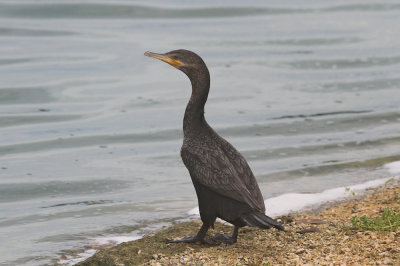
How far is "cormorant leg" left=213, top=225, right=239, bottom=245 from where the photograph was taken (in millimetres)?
5943

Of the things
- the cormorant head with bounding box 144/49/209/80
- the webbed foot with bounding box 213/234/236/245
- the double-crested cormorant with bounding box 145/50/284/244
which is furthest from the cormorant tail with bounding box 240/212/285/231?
the cormorant head with bounding box 144/49/209/80

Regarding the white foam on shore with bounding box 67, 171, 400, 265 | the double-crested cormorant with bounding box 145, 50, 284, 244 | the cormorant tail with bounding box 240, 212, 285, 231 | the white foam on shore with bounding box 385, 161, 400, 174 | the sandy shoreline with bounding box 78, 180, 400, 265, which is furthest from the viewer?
the white foam on shore with bounding box 385, 161, 400, 174

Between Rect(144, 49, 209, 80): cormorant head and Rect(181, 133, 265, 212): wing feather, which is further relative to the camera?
Rect(144, 49, 209, 80): cormorant head

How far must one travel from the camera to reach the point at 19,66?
1466cm

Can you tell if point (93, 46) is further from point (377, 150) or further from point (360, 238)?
point (360, 238)

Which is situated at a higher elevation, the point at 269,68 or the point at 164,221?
the point at 269,68

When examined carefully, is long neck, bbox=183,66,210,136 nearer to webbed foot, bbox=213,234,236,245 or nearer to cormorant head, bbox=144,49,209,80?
cormorant head, bbox=144,49,209,80

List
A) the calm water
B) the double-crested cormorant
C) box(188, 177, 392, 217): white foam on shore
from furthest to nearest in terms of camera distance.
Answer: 1. the calm water
2. box(188, 177, 392, 217): white foam on shore
3. the double-crested cormorant

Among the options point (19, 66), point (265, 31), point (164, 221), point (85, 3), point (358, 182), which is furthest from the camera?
point (85, 3)

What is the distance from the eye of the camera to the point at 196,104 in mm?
6293

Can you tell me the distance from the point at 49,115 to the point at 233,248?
23.1 feet

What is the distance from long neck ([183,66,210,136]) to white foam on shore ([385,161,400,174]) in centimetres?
377

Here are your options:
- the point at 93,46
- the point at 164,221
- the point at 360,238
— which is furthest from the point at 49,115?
the point at 360,238

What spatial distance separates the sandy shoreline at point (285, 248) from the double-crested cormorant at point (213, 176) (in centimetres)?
20
